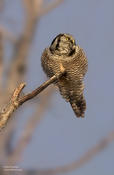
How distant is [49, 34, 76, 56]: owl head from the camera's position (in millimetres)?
4234

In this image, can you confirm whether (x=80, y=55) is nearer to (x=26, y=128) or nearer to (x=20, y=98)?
(x=20, y=98)

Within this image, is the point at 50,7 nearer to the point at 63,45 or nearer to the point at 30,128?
the point at 30,128

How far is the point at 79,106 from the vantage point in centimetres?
447

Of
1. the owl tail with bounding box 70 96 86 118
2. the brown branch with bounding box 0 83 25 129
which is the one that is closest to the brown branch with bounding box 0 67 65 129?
the brown branch with bounding box 0 83 25 129

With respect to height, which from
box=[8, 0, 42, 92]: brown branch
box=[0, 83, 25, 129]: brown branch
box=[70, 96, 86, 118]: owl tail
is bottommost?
box=[70, 96, 86, 118]: owl tail

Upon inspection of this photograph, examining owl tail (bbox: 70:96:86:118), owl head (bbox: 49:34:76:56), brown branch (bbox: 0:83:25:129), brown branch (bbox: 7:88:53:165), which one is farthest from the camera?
brown branch (bbox: 7:88:53:165)

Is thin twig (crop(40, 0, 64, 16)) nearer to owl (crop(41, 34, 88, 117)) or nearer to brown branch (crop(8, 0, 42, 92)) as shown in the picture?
brown branch (crop(8, 0, 42, 92))

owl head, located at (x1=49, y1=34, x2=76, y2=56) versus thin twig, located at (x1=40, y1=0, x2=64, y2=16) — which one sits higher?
thin twig, located at (x1=40, y1=0, x2=64, y2=16)

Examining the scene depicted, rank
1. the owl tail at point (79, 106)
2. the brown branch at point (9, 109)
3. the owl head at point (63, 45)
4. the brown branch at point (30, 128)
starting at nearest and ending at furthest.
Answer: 1. the brown branch at point (9, 109)
2. the owl head at point (63, 45)
3. the owl tail at point (79, 106)
4. the brown branch at point (30, 128)

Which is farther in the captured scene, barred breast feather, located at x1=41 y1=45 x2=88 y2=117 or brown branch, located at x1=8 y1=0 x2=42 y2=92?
brown branch, located at x1=8 y1=0 x2=42 y2=92

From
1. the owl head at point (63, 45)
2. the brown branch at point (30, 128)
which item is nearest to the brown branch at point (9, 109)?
the owl head at point (63, 45)

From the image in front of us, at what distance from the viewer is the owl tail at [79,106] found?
14.5ft

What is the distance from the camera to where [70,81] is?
4.37 metres

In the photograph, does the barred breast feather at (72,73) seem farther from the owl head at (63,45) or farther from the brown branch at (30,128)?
the brown branch at (30,128)
